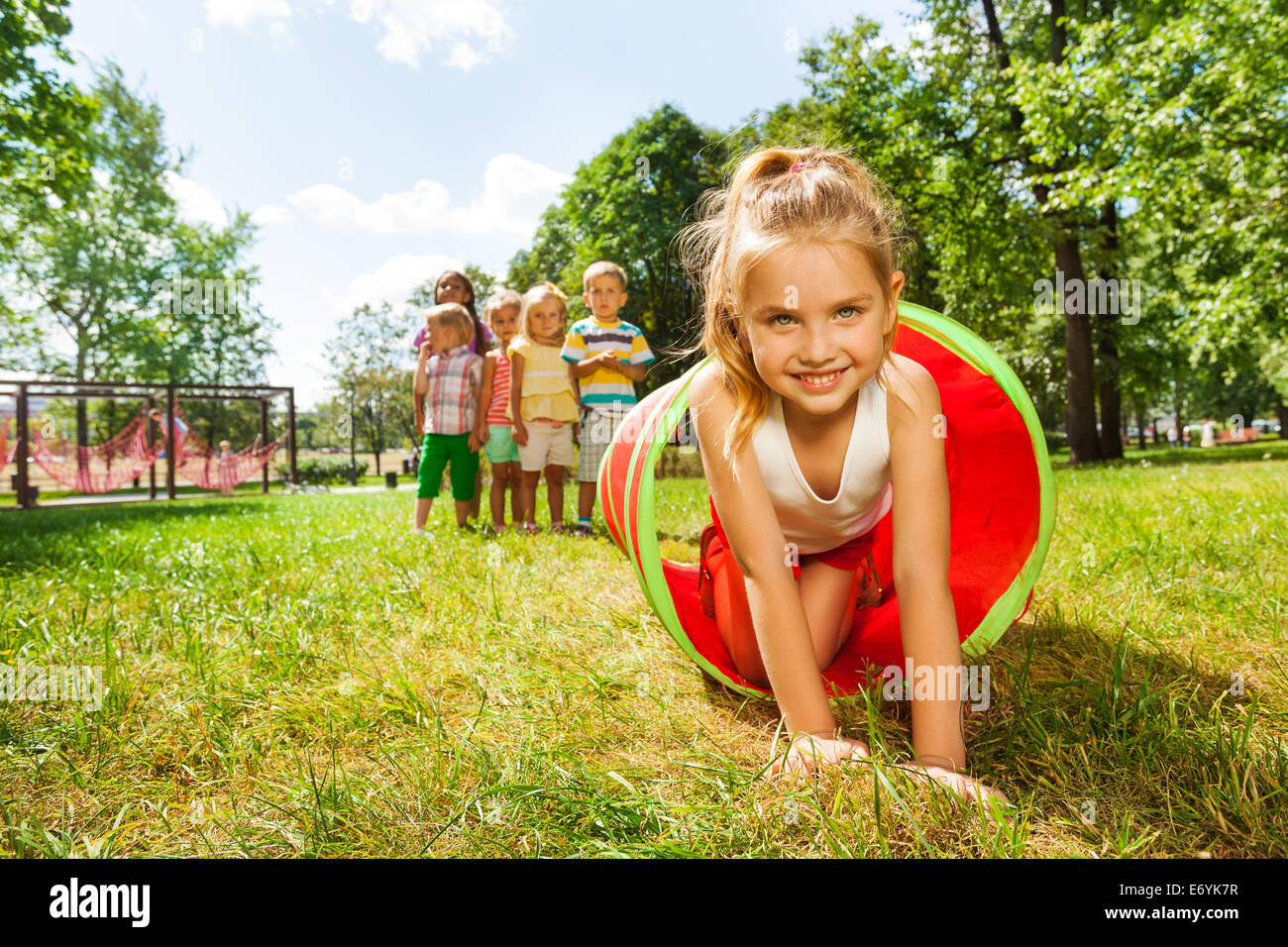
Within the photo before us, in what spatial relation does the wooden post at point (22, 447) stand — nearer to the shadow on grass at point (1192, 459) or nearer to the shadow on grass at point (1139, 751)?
the shadow on grass at point (1139, 751)

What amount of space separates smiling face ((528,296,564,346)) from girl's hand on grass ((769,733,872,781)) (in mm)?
4449

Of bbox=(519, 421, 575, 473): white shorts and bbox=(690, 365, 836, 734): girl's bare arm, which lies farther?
bbox=(519, 421, 575, 473): white shorts

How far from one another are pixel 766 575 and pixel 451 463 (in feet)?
13.5

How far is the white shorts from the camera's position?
547cm

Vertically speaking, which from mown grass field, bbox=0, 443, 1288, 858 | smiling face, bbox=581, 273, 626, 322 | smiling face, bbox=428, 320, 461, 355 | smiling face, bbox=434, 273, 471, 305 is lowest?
mown grass field, bbox=0, 443, 1288, 858

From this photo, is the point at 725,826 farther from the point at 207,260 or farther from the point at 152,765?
the point at 207,260

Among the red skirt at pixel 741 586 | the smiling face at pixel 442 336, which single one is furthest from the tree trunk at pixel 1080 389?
the red skirt at pixel 741 586

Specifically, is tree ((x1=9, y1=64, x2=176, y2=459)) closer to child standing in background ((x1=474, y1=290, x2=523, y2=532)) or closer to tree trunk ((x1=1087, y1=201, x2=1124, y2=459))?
child standing in background ((x1=474, y1=290, x2=523, y2=532))

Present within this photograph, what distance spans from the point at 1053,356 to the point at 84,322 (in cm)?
2845

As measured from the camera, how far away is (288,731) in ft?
6.39

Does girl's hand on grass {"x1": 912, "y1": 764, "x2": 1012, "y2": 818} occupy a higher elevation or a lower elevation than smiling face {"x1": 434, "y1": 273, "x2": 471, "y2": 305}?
lower

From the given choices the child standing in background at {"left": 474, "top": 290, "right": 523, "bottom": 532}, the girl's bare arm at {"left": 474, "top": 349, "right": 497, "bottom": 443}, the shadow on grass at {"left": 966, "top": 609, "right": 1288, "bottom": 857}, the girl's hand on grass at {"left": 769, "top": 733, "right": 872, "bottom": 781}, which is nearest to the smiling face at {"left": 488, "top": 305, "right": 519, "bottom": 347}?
the child standing in background at {"left": 474, "top": 290, "right": 523, "bottom": 532}

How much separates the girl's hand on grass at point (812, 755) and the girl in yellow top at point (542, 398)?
393 cm

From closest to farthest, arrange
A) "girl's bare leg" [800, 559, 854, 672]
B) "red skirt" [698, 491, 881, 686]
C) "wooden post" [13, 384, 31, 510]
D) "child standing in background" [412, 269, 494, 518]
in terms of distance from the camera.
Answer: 1. "red skirt" [698, 491, 881, 686]
2. "girl's bare leg" [800, 559, 854, 672]
3. "child standing in background" [412, 269, 494, 518]
4. "wooden post" [13, 384, 31, 510]
